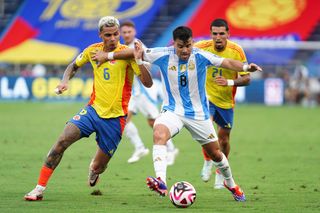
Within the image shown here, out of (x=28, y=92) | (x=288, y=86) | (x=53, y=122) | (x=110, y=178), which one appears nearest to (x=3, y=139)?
(x=53, y=122)

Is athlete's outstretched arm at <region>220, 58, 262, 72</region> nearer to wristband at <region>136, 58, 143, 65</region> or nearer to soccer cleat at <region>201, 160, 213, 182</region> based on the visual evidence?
wristband at <region>136, 58, 143, 65</region>

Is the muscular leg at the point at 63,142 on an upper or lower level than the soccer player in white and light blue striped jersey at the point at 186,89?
lower

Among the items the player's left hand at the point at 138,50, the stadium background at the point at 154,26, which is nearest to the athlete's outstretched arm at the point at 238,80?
the player's left hand at the point at 138,50

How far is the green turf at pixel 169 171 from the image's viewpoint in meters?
11.3

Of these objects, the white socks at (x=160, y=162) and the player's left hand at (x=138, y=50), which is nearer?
the white socks at (x=160, y=162)

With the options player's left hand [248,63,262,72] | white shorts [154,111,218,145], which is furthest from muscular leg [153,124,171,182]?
player's left hand [248,63,262,72]

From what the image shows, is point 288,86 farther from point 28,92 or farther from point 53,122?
point 53,122

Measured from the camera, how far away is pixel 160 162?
1111 centimetres

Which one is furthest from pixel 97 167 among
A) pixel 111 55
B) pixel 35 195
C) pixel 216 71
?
pixel 216 71

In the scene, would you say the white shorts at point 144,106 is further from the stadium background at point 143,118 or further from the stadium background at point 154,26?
the stadium background at point 154,26

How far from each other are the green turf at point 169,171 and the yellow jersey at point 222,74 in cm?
143

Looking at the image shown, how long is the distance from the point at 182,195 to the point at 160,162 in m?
0.54

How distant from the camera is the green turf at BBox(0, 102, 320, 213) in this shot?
446 inches

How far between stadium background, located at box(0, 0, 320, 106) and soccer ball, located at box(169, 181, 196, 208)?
29.8 meters
